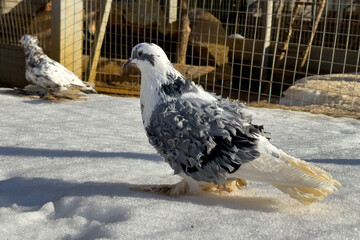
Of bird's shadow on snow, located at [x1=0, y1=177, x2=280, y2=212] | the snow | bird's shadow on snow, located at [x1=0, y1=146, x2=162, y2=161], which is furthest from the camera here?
bird's shadow on snow, located at [x1=0, y1=146, x2=162, y2=161]

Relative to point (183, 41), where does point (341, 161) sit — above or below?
below

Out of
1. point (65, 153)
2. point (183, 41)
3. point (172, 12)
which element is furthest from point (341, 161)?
point (172, 12)

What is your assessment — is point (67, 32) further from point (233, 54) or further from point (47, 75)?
point (233, 54)

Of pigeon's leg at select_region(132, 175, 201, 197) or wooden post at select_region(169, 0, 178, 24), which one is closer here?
pigeon's leg at select_region(132, 175, 201, 197)

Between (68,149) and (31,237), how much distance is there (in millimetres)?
1447

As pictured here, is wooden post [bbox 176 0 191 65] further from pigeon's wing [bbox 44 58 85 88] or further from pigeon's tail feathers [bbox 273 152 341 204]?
pigeon's tail feathers [bbox 273 152 341 204]

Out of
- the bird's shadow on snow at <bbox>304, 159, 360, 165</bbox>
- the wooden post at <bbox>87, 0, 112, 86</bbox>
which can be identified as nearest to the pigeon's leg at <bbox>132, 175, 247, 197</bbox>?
the bird's shadow on snow at <bbox>304, 159, 360, 165</bbox>

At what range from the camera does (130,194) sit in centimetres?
248

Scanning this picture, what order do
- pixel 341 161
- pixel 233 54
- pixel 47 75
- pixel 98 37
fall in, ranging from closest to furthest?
pixel 341 161 < pixel 47 75 < pixel 233 54 < pixel 98 37

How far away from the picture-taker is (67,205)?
2.38 m

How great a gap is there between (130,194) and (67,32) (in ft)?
14.4

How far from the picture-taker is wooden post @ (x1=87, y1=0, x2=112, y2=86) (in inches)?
258

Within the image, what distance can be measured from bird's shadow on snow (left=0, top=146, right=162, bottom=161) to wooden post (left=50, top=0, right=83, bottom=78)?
3163mm

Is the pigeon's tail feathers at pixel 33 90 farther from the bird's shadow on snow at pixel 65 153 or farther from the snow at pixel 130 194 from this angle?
the bird's shadow on snow at pixel 65 153
